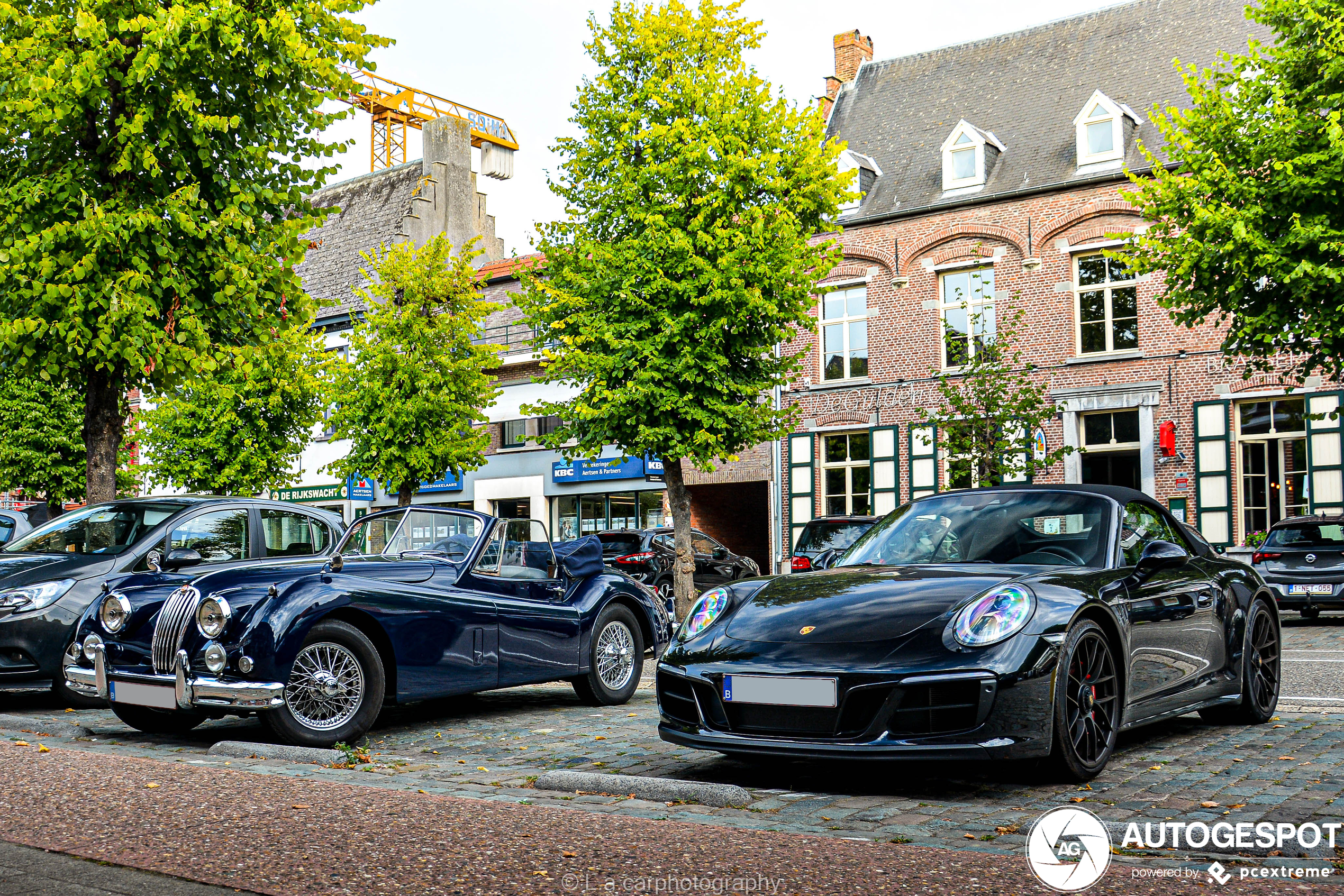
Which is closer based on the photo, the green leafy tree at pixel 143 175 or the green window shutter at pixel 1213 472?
the green leafy tree at pixel 143 175

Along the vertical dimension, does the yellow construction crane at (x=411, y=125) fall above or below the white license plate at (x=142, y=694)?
above

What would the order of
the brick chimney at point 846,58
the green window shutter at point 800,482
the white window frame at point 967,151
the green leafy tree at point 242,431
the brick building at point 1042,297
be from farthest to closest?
the brick chimney at point 846,58 → the green window shutter at point 800,482 → the green leafy tree at point 242,431 → the white window frame at point 967,151 → the brick building at point 1042,297

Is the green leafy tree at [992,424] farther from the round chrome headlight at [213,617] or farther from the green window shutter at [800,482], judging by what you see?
the round chrome headlight at [213,617]

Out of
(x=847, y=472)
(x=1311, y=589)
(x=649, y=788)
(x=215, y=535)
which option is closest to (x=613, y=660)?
(x=215, y=535)

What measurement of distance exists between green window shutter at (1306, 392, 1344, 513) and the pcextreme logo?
71.6ft

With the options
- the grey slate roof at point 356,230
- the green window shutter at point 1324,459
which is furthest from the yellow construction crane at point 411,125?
the green window shutter at point 1324,459

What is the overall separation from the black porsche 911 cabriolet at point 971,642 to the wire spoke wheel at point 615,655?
10.0ft

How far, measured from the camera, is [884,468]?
29172 millimetres

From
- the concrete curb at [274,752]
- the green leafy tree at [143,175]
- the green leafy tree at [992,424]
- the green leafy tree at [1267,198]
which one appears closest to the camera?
the concrete curb at [274,752]

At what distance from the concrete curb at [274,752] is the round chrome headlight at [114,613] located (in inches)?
40.8

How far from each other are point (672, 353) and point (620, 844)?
51.1ft

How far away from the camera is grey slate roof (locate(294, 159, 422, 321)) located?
43.0 metres

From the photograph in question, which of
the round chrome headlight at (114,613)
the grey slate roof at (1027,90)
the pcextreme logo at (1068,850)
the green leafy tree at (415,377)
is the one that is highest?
the grey slate roof at (1027,90)

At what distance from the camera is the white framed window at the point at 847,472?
1170 inches
